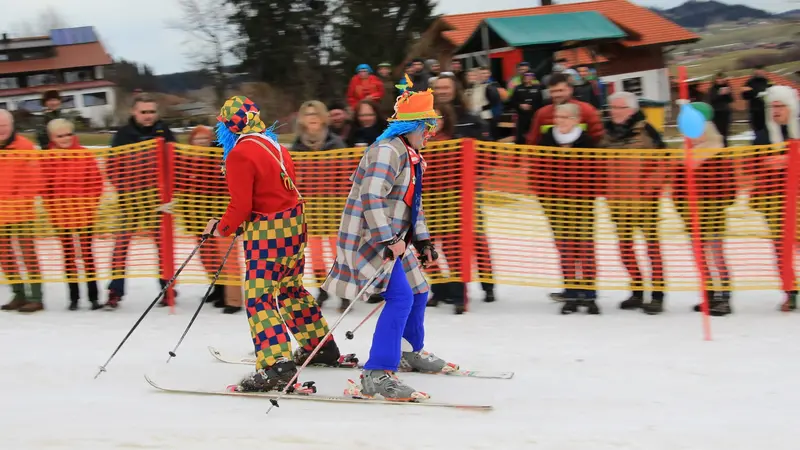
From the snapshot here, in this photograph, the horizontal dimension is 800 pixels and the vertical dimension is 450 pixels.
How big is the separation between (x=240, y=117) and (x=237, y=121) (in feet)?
0.09

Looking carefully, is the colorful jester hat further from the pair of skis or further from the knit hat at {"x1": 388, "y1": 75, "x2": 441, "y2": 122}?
the pair of skis

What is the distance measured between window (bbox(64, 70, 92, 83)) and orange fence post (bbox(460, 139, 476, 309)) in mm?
43069

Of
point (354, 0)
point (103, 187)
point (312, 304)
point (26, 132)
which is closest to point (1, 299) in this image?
point (103, 187)

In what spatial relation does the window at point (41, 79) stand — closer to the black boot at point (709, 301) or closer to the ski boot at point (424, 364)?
the black boot at point (709, 301)

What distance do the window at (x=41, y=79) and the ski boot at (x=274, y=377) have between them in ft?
146

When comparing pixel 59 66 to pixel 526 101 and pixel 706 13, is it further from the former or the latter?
pixel 526 101

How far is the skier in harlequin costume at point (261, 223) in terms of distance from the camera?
Answer: 200 inches

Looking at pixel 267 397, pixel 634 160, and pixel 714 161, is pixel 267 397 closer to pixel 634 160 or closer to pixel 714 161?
pixel 634 160

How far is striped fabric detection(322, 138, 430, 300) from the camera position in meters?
4.93

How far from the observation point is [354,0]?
2686cm

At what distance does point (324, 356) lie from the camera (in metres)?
5.86

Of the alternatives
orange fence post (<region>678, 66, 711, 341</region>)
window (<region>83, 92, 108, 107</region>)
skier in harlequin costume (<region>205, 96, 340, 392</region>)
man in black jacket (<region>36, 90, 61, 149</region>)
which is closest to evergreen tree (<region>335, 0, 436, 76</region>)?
man in black jacket (<region>36, 90, 61, 149</region>)

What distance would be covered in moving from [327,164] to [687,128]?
9.43 feet

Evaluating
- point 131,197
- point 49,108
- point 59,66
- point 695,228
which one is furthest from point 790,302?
point 59,66
